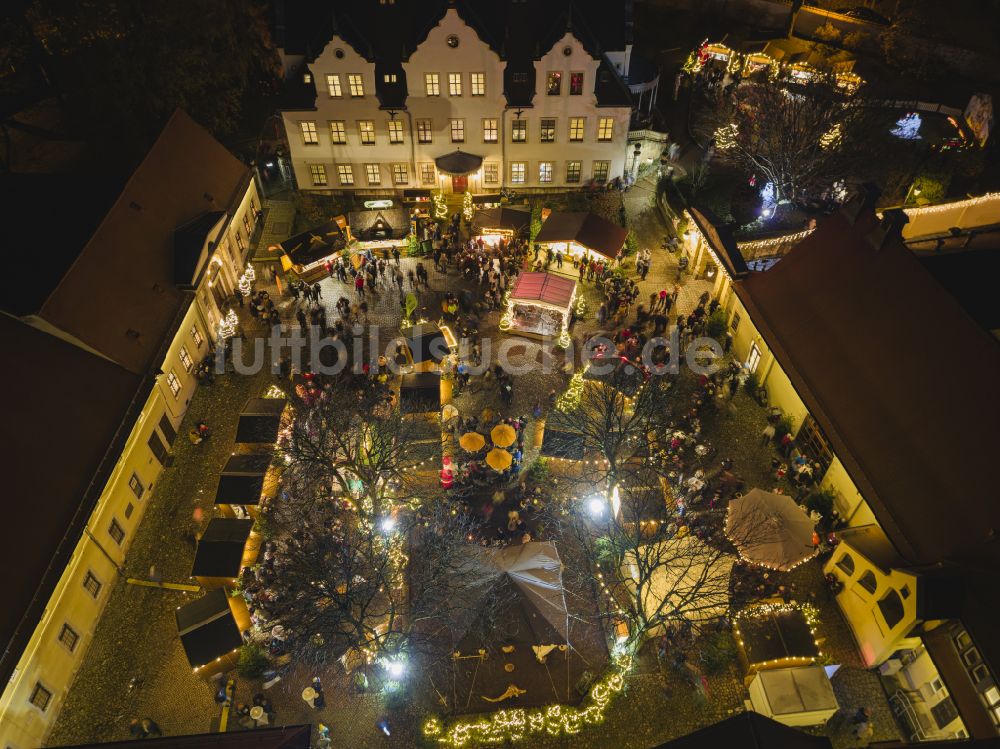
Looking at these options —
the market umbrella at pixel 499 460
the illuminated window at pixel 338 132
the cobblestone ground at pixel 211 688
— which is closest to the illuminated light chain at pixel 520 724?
the cobblestone ground at pixel 211 688

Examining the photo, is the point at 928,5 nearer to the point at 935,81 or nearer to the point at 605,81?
the point at 935,81

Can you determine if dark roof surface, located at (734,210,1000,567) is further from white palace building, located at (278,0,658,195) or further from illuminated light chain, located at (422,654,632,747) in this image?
white palace building, located at (278,0,658,195)

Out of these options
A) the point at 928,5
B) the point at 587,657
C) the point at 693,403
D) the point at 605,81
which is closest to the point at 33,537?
the point at 587,657

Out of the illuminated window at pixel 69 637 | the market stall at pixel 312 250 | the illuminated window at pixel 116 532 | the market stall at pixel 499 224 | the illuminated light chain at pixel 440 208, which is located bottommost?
the illuminated window at pixel 69 637

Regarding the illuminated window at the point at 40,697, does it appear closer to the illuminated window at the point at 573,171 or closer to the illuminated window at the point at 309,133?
the illuminated window at the point at 309,133

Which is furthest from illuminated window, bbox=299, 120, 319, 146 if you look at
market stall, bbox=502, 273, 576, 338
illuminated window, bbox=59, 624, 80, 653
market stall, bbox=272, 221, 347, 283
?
illuminated window, bbox=59, 624, 80, 653

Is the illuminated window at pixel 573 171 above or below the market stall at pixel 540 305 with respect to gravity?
above
